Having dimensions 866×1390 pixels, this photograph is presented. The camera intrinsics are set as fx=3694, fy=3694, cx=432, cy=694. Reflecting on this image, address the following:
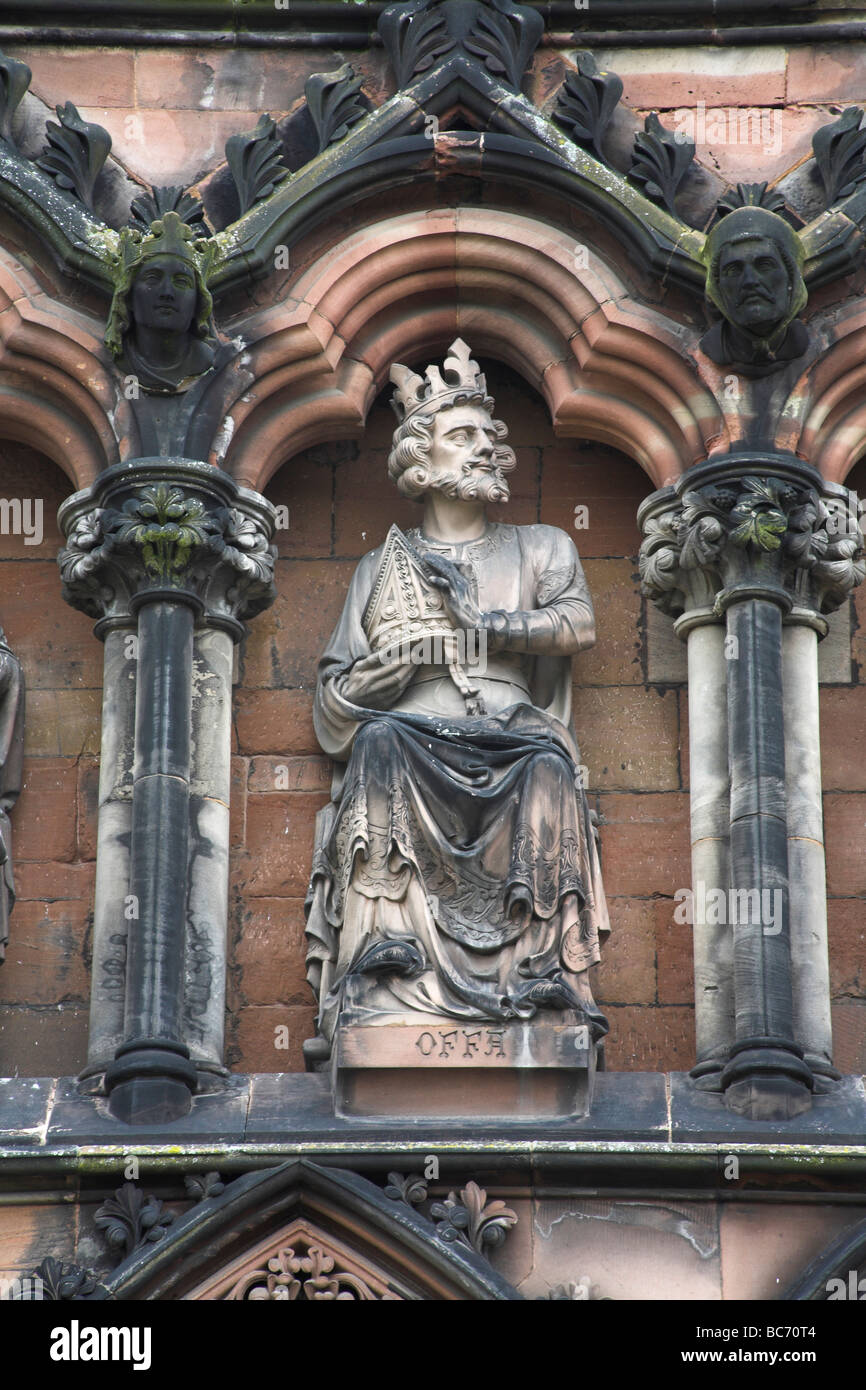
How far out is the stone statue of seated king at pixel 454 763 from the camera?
1262cm

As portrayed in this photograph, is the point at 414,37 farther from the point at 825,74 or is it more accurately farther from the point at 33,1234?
the point at 33,1234

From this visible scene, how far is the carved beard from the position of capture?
13664 millimetres

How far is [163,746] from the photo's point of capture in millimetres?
13023

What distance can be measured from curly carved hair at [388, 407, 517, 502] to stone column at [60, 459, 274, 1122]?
52 centimetres

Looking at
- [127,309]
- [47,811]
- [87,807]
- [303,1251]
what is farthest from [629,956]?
[127,309]

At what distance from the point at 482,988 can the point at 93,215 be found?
3416 mm

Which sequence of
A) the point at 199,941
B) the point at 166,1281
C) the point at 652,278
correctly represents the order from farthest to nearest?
the point at 652,278 < the point at 199,941 < the point at 166,1281

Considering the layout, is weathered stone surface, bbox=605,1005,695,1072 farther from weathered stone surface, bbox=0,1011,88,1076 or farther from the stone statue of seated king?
weathered stone surface, bbox=0,1011,88,1076

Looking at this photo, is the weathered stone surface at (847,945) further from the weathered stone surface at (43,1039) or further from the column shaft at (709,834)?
the weathered stone surface at (43,1039)

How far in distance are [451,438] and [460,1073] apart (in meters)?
2.60

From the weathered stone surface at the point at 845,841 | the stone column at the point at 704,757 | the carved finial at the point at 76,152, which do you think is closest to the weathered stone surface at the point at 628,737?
the stone column at the point at 704,757

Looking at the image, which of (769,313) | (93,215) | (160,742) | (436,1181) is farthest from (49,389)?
(436,1181)

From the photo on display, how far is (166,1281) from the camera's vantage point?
12.0m

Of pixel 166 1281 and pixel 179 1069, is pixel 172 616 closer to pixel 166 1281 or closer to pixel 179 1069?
pixel 179 1069
